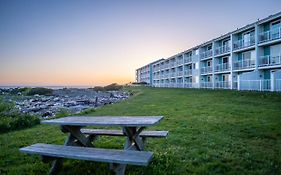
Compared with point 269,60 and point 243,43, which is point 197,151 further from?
point 243,43

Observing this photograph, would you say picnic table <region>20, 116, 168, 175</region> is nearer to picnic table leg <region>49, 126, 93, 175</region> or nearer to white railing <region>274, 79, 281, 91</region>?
picnic table leg <region>49, 126, 93, 175</region>

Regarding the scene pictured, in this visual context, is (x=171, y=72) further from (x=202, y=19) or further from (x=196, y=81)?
(x=202, y=19)

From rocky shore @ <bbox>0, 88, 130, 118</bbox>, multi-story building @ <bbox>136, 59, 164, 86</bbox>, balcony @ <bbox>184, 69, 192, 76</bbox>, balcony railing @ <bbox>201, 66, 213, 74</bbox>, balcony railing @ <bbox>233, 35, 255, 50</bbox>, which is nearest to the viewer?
rocky shore @ <bbox>0, 88, 130, 118</bbox>

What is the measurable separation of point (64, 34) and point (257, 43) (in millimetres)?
21437

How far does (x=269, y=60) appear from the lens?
29.1 meters

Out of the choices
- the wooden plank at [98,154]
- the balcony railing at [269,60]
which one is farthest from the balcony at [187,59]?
the wooden plank at [98,154]

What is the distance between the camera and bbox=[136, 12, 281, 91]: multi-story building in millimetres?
28438

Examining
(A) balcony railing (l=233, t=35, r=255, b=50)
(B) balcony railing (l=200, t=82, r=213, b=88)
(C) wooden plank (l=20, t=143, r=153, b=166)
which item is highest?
(A) balcony railing (l=233, t=35, r=255, b=50)

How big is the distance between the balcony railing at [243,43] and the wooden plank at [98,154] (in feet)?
102

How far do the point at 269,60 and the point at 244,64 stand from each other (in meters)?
4.80

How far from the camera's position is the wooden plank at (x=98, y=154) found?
415cm

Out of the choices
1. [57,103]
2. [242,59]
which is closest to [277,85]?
[242,59]

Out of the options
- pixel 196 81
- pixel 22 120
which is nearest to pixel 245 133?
pixel 22 120

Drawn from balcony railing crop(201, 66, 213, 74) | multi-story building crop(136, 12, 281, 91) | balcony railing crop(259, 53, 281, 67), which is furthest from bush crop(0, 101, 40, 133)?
balcony railing crop(201, 66, 213, 74)
